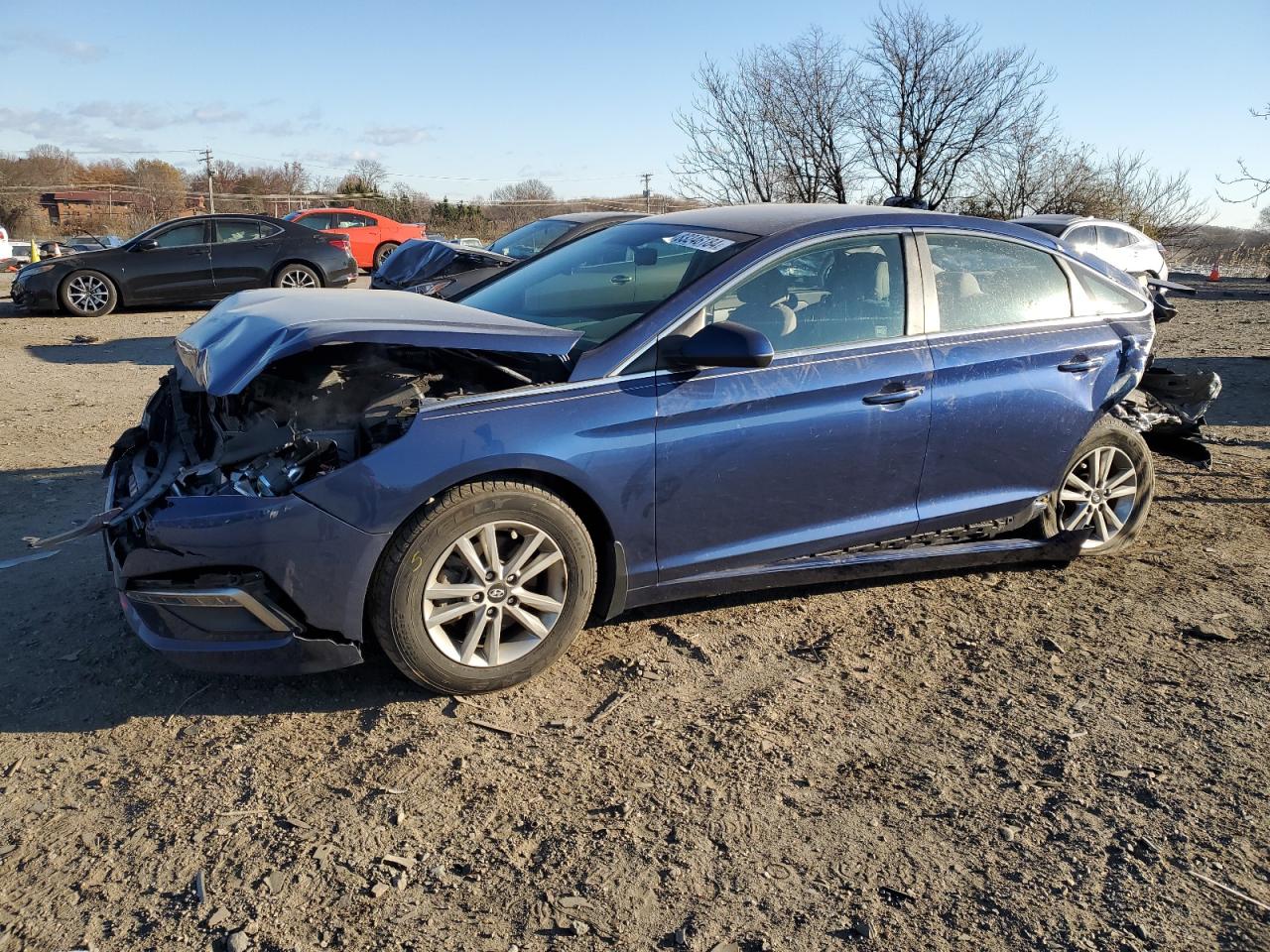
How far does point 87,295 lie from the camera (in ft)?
45.1

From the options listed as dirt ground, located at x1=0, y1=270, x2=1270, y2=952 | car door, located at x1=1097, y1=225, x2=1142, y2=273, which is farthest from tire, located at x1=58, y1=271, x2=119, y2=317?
car door, located at x1=1097, y1=225, x2=1142, y2=273

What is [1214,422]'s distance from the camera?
823cm

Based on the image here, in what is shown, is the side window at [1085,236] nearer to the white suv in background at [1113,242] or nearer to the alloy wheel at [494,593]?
the white suv in background at [1113,242]

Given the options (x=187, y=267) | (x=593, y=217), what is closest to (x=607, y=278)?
(x=593, y=217)

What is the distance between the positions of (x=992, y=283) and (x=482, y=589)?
2.78 m

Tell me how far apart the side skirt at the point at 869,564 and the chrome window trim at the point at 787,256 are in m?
0.88

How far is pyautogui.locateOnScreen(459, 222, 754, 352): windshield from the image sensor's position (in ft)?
13.1

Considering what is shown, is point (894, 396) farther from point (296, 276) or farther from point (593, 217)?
point (296, 276)

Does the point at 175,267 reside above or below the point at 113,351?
above

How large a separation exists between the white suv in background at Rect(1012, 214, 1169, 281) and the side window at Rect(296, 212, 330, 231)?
53.2 ft

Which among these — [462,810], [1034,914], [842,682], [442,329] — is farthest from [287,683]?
[1034,914]

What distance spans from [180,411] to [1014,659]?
3.59 metres

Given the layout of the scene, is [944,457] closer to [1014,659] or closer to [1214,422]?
[1014,659]

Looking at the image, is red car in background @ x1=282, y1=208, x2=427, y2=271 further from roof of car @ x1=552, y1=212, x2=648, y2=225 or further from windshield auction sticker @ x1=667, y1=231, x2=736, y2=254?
windshield auction sticker @ x1=667, y1=231, x2=736, y2=254
